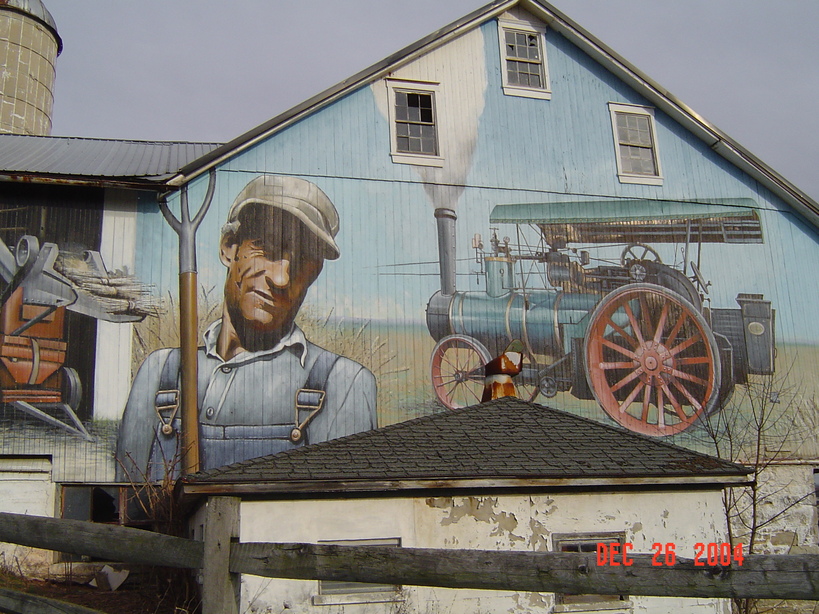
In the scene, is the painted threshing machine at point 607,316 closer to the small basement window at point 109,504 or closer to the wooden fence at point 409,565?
the small basement window at point 109,504

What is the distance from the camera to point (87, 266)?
13.4 metres

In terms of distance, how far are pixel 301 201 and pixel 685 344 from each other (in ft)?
25.5

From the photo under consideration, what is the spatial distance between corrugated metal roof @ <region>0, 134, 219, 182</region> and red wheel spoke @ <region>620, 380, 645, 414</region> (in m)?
8.98

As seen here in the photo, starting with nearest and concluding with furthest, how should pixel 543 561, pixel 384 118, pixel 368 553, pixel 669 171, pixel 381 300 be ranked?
1. pixel 543 561
2. pixel 368 553
3. pixel 381 300
4. pixel 384 118
5. pixel 669 171

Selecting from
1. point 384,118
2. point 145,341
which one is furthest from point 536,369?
point 145,341

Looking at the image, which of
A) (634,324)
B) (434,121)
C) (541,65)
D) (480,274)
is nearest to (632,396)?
(634,324)

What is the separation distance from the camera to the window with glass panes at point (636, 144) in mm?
16938

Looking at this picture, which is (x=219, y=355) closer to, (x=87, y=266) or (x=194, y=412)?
(x=194, y=412)

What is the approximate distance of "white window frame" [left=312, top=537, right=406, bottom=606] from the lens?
8.75 m

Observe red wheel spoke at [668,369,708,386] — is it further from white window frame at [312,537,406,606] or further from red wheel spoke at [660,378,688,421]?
white window frame at [312,537,406,606]

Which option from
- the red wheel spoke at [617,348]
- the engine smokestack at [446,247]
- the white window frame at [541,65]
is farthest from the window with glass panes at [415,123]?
the red wheel spoke at [617,348]

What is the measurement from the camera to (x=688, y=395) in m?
15.7

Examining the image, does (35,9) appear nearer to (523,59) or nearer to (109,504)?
(523,59)

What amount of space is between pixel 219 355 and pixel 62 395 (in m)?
2.46
